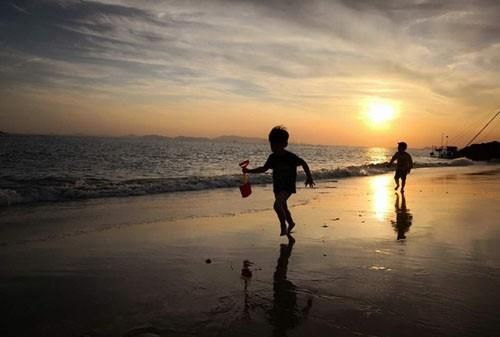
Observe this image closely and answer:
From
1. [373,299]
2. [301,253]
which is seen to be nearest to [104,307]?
[373,299]

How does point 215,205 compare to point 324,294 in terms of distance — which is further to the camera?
point 215,205

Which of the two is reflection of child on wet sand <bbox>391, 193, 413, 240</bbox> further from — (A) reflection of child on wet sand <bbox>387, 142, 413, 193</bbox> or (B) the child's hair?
(A) reflection of child on wet sand <bbox>387, 142, 413, 193</bbox>

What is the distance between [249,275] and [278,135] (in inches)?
133

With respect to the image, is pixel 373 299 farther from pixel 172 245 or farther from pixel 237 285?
pixel 172 245

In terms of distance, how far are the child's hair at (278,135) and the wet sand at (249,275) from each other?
188 cm

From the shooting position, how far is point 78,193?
16.5m

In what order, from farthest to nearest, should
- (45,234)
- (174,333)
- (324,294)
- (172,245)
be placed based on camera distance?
(45,234) → (172,245) → (324,294) → (174,333)

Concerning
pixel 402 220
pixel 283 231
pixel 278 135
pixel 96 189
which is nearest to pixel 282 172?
pixel 278 135

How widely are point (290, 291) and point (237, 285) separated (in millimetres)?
670

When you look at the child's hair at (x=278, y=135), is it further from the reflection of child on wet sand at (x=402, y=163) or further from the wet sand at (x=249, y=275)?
the reflection of child on wet sand at (x=402, y=163)

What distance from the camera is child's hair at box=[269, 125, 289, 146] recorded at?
330 inches

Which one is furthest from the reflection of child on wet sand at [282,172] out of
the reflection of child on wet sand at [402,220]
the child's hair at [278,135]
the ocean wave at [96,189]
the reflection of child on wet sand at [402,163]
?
the reflection of child on wet sand at [402,163]

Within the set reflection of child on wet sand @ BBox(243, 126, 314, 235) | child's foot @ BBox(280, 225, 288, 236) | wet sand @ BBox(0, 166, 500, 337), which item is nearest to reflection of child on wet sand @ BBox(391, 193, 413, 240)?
wet sand @ BBox(0, 166, 500, 337)

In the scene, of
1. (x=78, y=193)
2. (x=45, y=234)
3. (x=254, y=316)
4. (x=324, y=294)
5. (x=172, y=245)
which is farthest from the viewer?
(x=78, y=193)
